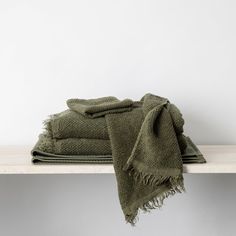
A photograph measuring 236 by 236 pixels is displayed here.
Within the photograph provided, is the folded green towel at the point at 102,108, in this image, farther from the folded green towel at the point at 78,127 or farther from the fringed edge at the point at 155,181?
the fringed edge at the point at 155,181

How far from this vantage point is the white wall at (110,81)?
1.44 meters

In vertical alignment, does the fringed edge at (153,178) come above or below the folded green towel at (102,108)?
below

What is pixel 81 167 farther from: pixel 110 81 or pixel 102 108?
pixel 110 81

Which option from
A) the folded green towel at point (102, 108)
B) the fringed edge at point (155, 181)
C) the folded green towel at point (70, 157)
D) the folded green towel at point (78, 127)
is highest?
the folded green towel at point (102, 108)

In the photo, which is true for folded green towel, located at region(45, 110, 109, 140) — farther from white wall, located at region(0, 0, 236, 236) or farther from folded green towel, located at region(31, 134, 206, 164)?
white wall, located at region(0, 0, 236, 236)

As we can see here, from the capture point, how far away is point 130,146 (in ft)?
3.73

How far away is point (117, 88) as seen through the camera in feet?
4.84

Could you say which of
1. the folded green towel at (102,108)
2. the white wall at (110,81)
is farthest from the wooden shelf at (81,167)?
the white wall at (110,81)

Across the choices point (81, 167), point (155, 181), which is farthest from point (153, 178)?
point (81, 167)

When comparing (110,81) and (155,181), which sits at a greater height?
(110,81)

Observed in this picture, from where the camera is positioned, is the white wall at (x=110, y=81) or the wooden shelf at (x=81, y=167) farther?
the white wall at (x=110, y=81)

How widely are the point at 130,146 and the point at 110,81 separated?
0.40 meters

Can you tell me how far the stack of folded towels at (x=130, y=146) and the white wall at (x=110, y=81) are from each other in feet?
0.89

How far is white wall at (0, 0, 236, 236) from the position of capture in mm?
1438
